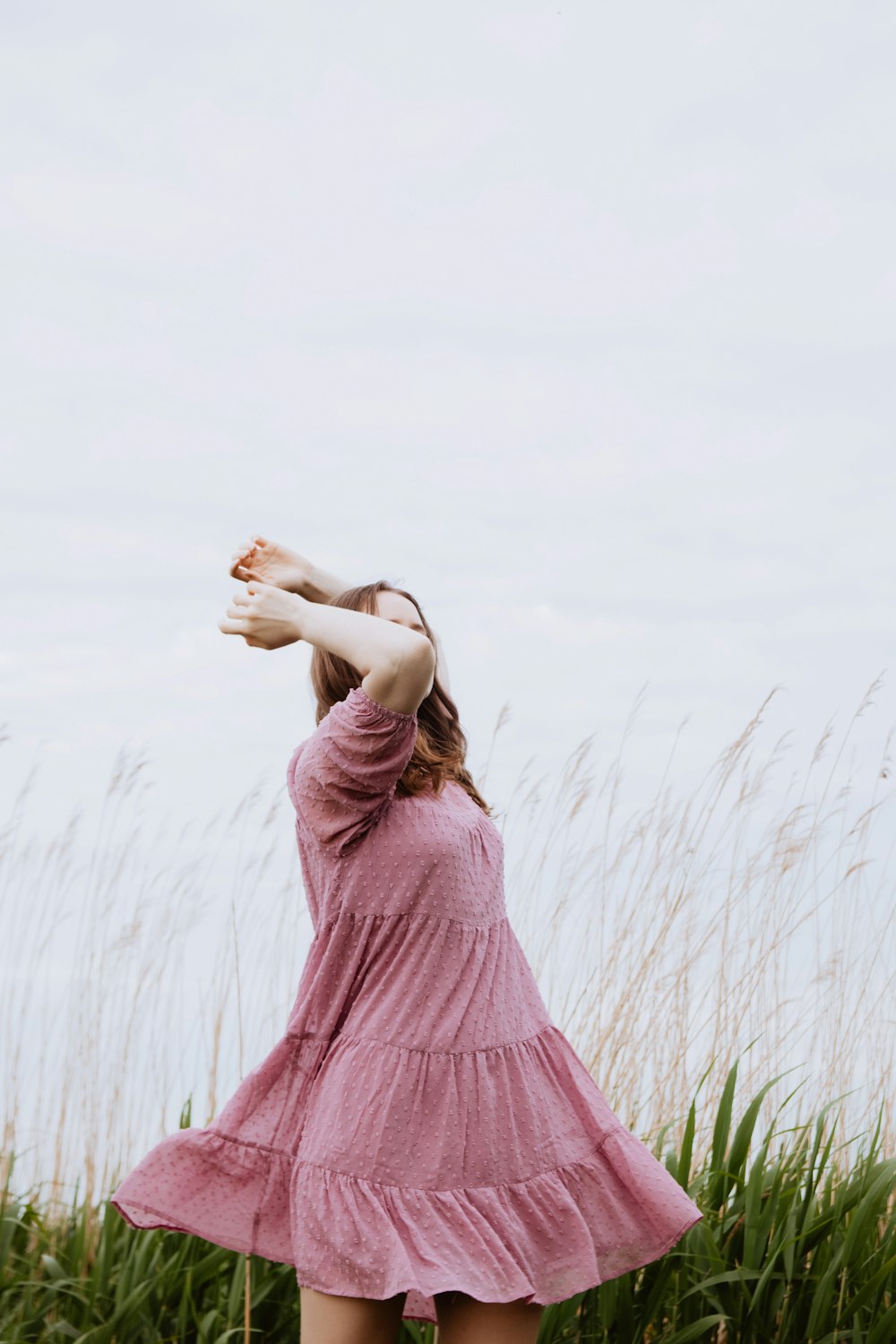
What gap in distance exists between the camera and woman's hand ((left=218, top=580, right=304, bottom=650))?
168 cm

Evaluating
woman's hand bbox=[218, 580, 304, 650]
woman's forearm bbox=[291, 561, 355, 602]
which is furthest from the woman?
woman's forearm bbox=[291, 561, 355, 602]

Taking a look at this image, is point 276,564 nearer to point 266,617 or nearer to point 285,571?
point 285,571

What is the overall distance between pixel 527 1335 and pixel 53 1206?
1.95 metres

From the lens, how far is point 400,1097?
5.43 feet

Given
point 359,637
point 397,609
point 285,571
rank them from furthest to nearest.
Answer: point 285,571 → point 397,609 → point 359,637

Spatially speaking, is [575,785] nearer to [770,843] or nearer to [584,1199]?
[770,843]

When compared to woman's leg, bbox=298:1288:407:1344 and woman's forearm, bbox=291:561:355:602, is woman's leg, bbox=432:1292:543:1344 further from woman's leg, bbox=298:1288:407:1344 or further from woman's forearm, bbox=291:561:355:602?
woman's forearm, bbox=291:561:355:602

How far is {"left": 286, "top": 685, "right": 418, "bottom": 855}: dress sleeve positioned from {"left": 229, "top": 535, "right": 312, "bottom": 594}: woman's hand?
42 centimetres

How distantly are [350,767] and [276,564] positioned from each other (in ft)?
1.83

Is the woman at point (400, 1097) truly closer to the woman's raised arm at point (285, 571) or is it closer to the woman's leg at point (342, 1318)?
the woman's leg at point (342, 1318)

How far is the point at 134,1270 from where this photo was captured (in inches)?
111

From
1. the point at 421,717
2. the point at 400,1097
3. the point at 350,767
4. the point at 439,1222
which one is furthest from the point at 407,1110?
the point at 421,717

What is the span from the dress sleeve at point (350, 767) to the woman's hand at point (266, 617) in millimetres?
126

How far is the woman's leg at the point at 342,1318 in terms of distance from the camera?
1.62 meters
